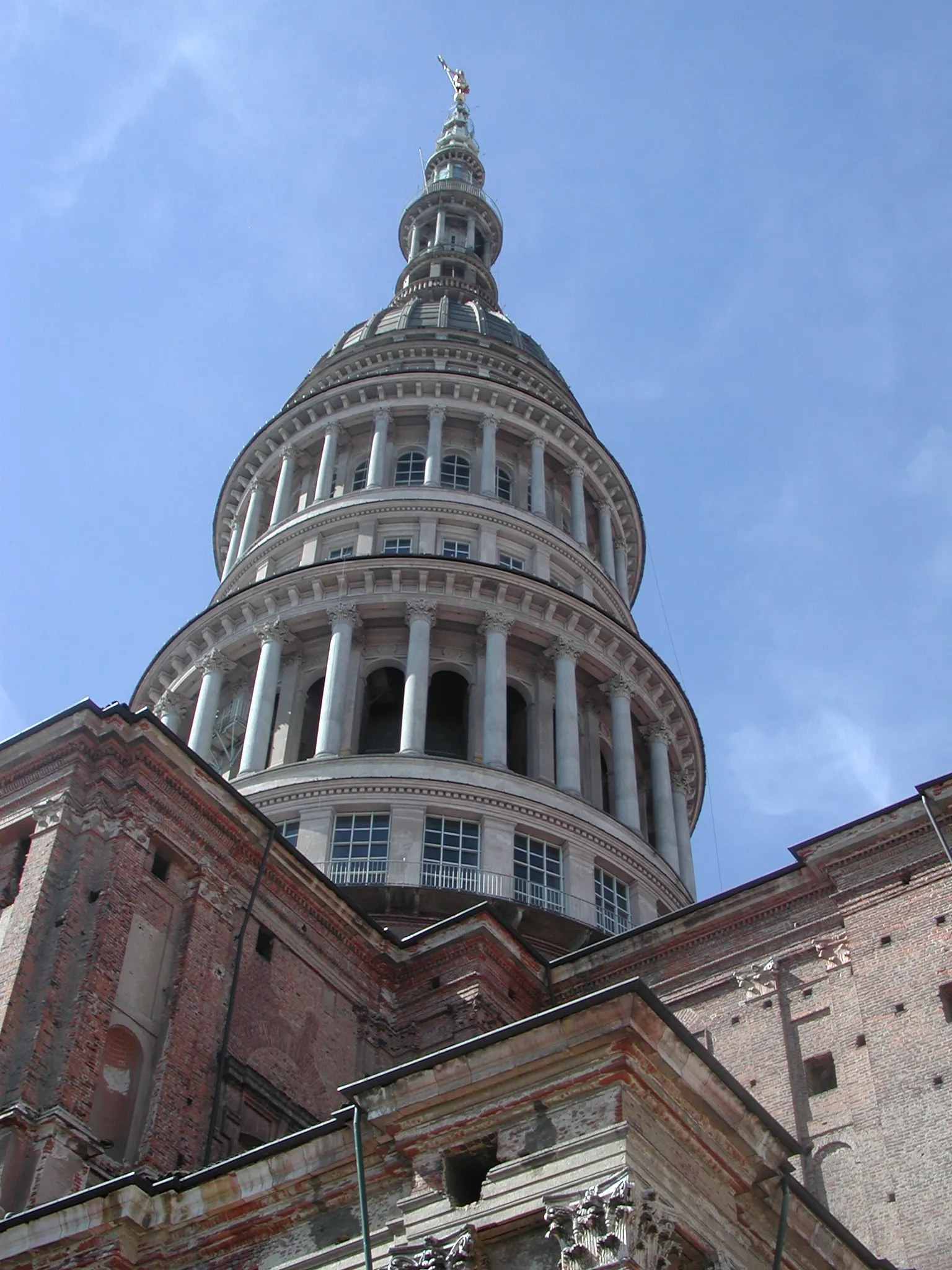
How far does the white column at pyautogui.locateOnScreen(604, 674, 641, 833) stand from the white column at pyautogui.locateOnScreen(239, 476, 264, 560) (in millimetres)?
11436

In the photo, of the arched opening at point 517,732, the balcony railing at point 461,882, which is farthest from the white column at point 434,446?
the balcony railing at point 461,882

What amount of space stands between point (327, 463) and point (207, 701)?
8.91m

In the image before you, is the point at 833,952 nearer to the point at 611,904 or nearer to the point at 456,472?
the point at 611,904

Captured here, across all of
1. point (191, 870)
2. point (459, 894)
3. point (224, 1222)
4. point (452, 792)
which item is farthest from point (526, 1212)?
point (452, 792)

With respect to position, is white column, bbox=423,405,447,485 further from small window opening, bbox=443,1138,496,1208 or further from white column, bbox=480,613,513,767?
small window opening, bbox=443,1138,496,1208

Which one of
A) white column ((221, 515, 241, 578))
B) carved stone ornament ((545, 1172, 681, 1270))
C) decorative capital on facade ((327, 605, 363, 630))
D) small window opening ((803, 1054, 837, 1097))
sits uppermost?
white column ((221, 515, 241, 578))

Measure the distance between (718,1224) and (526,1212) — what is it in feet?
6.65

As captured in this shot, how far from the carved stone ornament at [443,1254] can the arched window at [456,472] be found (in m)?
29.2

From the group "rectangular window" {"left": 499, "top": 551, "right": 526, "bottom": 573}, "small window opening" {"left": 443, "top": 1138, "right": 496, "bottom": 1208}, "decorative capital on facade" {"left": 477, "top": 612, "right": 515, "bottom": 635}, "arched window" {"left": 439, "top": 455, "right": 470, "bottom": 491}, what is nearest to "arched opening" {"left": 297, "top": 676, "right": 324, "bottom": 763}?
"decorative capital on facade" {"left": 477, "top": 612, "right": 515, "bottom": 635}

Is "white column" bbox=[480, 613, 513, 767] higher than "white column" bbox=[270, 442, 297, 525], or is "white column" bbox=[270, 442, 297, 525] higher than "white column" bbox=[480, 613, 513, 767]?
"white column" bbox=[270, 442, 297, 525]

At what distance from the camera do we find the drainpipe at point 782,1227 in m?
13.9

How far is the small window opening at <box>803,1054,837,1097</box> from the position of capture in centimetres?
2092

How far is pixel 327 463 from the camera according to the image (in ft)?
137

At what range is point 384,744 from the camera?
3588 cm
